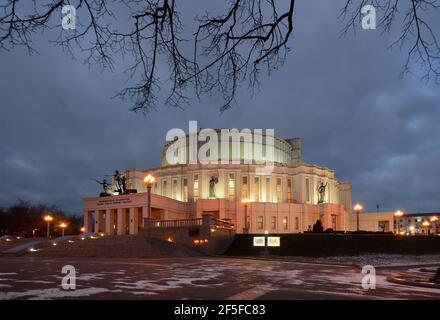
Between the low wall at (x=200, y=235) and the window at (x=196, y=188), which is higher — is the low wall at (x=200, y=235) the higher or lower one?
the lower one

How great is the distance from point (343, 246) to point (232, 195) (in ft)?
139

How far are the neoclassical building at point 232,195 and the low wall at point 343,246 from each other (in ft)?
97.0

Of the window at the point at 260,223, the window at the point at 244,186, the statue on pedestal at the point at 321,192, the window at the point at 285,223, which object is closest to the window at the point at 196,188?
the window at the point at 244,186

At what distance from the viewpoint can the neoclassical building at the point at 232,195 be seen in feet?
242

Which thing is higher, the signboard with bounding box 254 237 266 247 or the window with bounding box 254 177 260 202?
the window with bounding box 254 177 260 202

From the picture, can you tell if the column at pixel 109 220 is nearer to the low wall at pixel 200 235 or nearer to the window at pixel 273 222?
the low wall at pixel 200 235

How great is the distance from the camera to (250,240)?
47719 millimetres

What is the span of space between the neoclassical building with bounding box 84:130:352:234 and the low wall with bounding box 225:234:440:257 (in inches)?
1164

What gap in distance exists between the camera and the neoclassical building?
242 feet

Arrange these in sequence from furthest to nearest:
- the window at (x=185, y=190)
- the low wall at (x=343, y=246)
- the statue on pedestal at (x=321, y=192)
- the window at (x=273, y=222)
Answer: the statue on pedestal at (x=321, y=192) → the window at (x=185, y=190) → the window at (x=273, y=222) → the low wall at (x=343, y=246)

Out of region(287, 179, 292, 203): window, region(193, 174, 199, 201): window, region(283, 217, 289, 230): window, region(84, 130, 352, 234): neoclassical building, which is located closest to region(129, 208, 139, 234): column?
region(84, 130, 352, 234): neoclassical building

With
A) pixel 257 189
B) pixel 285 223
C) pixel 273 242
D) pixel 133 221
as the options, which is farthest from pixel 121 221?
pixel 273 242

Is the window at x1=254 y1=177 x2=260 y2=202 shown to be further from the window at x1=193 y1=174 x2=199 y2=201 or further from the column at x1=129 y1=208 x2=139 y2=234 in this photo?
the column at x1=129 y1=208 x2=139 y2=234

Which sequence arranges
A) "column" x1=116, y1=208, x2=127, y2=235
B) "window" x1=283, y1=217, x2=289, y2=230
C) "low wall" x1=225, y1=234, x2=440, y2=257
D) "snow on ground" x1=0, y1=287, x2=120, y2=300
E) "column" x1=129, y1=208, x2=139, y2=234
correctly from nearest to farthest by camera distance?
"snow on ground" x1=0, y1=287, x2=120, y2=300 < "low wall" x1=225, y1=234, x2=440, y2=257 < "column" x1=129, y1=208, x2=139, y2=234 < "column" x1=116, y1=208, x2=127, y2=235 < "window" x1=283, y1=217, x2=289, y2=230
